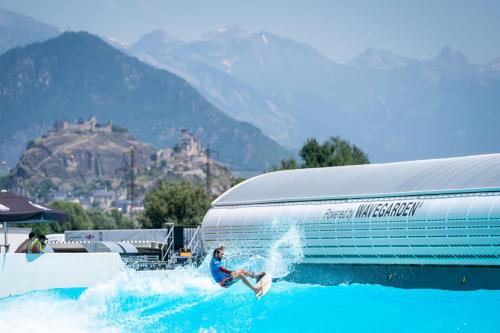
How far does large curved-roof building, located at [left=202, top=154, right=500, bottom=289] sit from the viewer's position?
2712 cm

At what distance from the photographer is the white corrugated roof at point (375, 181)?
28.8m

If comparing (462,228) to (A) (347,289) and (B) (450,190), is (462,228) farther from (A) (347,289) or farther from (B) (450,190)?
(A) (347,289)

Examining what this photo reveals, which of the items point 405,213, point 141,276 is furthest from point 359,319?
point 141,276

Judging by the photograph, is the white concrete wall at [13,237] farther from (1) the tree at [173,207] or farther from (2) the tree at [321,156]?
(1) the tree at [173,207]

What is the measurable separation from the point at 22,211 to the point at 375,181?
1218cm

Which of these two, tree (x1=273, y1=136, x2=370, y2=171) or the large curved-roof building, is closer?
the large curved-roof building

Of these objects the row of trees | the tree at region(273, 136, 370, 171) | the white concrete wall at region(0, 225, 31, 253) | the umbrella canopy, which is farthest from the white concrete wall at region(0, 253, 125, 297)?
the row of trees

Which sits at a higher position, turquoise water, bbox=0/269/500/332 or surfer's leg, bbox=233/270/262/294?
surfer's leg, bbox=233/270/262/294

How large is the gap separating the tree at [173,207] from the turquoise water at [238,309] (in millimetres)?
53412

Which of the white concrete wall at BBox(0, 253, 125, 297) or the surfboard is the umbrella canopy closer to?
the white concrete wall at BBox(0, 253, 125, 297)

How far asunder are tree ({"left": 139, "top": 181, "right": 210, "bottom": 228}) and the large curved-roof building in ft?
156

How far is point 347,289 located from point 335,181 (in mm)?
6264

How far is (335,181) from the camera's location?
34406 millimetres

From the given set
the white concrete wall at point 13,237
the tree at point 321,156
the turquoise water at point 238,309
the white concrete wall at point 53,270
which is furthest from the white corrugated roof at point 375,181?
the tree at point 321,156
